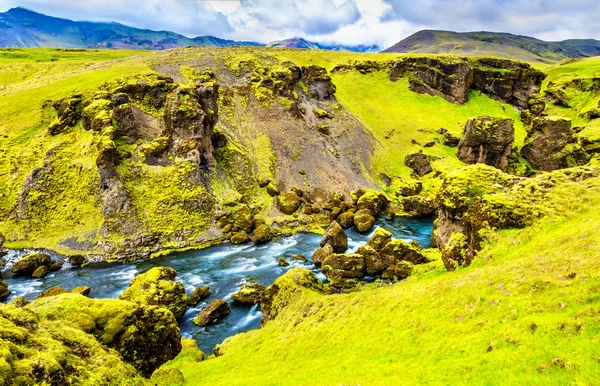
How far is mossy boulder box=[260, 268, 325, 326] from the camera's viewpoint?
3672 cm

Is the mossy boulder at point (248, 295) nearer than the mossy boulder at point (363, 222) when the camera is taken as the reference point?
Yes

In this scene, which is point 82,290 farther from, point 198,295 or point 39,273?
point 198,295

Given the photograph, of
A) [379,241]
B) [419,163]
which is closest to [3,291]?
[379,241]

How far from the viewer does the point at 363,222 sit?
235ft

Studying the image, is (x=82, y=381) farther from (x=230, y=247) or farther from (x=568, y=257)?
(x=230, y=247)

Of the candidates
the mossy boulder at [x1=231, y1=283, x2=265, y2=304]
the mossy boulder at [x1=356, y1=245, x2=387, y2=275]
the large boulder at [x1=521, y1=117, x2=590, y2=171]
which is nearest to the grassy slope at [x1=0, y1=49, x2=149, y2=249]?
the mossy boulder at [x1=231, y1=283, x2=265, y2=304]

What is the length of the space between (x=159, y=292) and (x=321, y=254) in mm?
25650

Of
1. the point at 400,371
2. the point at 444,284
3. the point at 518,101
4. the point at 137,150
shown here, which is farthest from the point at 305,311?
the point at 518,101

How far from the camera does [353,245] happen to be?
63750mm

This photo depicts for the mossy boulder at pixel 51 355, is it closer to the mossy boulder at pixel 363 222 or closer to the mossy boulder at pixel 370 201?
the mossy boulder at pixel 363 222

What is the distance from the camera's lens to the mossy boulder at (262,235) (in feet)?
216

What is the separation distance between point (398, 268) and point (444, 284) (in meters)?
21.2

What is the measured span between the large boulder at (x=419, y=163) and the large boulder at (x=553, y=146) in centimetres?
2899

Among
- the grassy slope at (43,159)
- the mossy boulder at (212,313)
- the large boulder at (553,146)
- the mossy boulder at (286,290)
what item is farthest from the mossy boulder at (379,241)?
the large boulder at (553,146)
